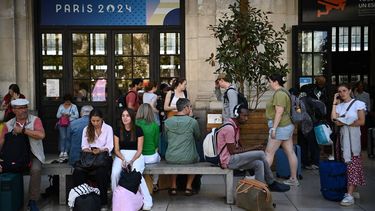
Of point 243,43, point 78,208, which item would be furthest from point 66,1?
point 78,208

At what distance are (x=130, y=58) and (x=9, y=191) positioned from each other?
6.85m

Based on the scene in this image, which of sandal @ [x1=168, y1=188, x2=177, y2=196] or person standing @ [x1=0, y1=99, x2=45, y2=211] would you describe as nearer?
person standing @ [x1=0, y1=99, x2=45, y2=211]

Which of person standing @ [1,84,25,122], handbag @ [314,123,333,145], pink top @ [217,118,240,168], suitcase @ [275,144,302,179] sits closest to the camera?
pink top @ [217,118,240,168]

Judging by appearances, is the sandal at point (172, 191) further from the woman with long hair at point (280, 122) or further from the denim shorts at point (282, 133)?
the denim shorts at point (282, 133)

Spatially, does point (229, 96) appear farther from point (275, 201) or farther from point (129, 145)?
point (129, 145)

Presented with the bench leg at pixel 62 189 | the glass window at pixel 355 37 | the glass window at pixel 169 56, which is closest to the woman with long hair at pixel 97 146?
the bench leg at pixel 62 189

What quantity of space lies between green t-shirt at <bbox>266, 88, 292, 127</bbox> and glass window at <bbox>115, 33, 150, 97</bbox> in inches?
204

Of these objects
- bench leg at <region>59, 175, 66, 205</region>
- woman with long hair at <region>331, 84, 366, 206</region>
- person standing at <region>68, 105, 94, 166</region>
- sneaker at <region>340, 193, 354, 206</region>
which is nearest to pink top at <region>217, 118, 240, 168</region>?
woman with long hair at <region>331, 84, 366, 206</region>

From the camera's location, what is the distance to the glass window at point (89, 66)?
1337 cm

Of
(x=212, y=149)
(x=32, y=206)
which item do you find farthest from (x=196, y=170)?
(x=32, y=206)

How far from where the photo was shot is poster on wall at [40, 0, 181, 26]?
13.2 m

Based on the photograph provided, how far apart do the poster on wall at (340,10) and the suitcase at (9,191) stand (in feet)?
27.1

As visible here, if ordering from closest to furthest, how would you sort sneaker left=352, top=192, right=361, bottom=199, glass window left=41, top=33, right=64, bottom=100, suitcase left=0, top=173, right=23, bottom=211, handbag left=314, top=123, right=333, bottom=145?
1. suitcase left=0, top=173, right=23, bottom=211
2. sneaker left=352, top=192, right=361, bottom=199
3. handbag left=314, top=123, right=333, bottom=145
4. glass window left=41, top=33, right=64, bottom=100

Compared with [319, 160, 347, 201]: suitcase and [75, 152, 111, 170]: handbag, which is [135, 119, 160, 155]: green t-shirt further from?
[319, 160, 347, 201]: suitcase
